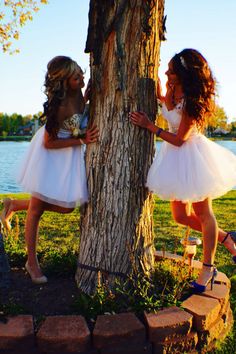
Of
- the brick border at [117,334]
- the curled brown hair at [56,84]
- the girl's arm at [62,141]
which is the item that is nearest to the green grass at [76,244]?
the brick border at [117,334]

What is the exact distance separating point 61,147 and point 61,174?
0.20 metres

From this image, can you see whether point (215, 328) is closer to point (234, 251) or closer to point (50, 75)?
point (234, 251)

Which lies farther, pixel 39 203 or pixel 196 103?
pixel 39 203

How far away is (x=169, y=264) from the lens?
10.7 feet

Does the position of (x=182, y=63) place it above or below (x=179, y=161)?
above

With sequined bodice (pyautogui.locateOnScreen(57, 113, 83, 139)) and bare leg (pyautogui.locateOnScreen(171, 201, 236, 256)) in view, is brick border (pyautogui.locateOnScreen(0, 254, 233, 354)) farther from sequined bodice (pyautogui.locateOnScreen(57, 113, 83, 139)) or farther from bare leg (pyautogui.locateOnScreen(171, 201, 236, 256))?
sequined bodice (pyautogui.locateOnScreen(57, 113, 83, 139))

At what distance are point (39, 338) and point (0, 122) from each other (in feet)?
256

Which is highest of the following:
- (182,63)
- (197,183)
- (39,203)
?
(182,63)

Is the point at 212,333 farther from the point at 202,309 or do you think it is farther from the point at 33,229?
the point at 33,229

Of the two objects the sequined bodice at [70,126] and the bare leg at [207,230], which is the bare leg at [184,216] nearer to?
the bare leg at [207,230]

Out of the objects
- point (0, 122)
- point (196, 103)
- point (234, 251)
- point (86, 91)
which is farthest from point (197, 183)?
point (0, 122)

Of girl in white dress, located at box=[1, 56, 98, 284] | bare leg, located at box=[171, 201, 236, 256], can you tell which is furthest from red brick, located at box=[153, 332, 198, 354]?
girl in white dress, located at box=[1, 56, 98, 284]

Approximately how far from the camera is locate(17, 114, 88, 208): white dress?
2.97 metres

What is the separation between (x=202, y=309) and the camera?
272 centimetres
